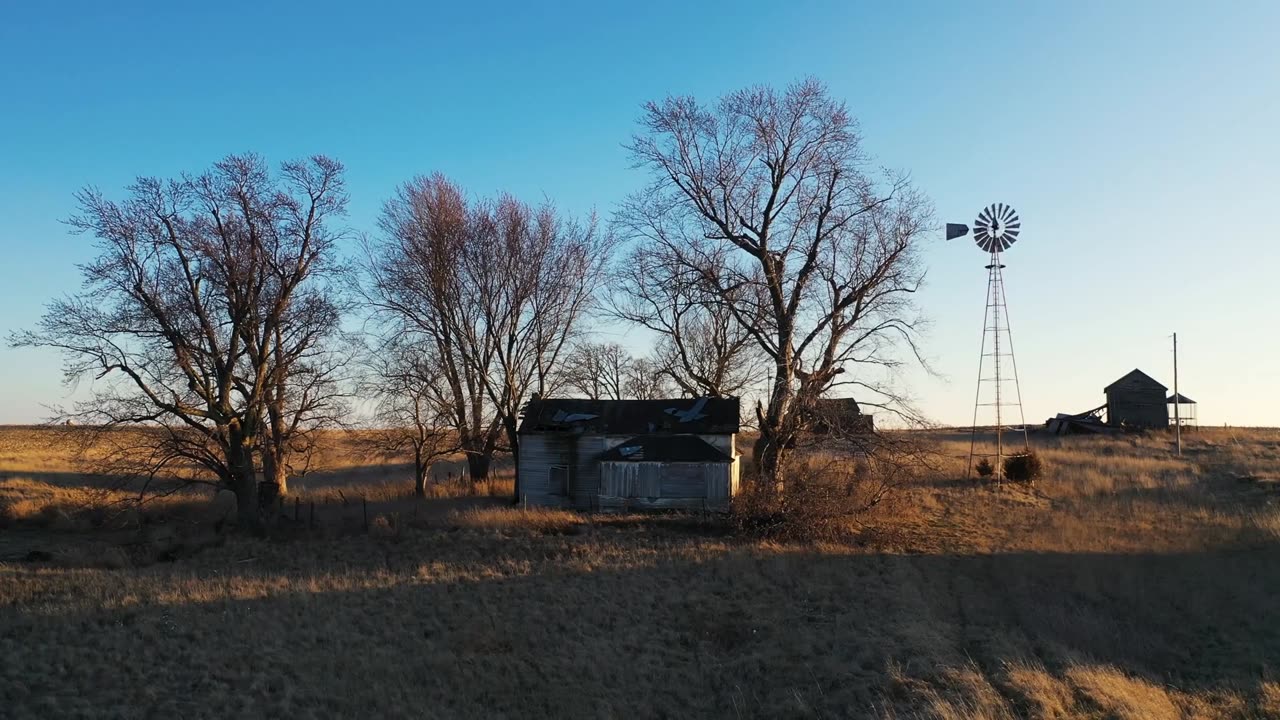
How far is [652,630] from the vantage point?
17.0 metres

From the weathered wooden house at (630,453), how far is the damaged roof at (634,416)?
0.04m

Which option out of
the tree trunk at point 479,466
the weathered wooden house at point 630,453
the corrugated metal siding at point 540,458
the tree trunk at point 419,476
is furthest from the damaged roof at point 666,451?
the tree trunk at point 479,466

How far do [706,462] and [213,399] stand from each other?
15740 mm

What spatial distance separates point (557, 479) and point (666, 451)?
4.42m

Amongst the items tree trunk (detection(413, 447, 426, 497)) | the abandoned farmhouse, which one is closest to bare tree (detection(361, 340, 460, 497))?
tree trunk (detection(413, 447, 426, 497))

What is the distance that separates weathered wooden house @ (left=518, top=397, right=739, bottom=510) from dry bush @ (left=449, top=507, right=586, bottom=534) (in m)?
2.67

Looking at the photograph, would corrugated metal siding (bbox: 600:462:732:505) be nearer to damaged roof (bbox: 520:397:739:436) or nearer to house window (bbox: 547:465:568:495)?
damaged roof (bbox: 520:397:739:436)

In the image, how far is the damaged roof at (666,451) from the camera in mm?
29438

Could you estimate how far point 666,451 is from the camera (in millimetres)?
29703

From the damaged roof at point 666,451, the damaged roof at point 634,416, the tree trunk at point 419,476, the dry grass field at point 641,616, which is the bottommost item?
the dry grass field at point 641,616

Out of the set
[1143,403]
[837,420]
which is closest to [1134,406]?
[1143,403]

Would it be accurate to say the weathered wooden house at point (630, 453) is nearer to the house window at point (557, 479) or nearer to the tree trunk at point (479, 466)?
the house window at point (557, 479)

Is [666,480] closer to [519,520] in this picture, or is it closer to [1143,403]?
[519,520]

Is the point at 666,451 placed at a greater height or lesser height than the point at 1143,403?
lesser
